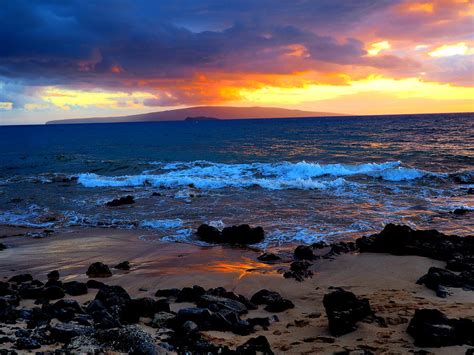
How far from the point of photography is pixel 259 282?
7.98 metres

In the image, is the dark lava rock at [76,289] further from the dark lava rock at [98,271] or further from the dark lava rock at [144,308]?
the dark lava rock at [144,308]

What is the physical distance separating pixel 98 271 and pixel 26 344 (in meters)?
4.25

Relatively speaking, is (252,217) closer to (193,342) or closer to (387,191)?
(387,191)

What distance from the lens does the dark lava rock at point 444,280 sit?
7.10 meters

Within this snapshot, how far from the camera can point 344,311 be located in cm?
540

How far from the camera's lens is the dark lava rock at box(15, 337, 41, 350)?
4535 millimetres

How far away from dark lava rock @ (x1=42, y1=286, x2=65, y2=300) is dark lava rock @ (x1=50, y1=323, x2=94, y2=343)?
2111 mm

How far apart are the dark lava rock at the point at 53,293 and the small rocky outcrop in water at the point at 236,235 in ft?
17.2

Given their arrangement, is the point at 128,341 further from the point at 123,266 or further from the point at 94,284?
the point at 123,266

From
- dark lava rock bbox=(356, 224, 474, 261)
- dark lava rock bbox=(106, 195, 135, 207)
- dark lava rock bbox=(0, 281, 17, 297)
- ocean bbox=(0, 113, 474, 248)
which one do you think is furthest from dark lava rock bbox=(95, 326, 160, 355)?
dark lava rock bbox=(106, 195, 135, 207)

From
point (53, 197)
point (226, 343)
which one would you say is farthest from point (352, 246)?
point (53, 197)

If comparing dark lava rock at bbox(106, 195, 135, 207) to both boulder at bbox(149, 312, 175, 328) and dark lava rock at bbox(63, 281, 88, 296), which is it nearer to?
dark lava rock at bbox(63, 281, 88, 296)

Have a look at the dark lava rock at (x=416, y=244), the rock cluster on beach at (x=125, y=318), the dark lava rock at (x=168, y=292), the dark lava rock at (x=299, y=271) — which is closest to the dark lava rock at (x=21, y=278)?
the rock cluster on beach at (x=125, y=318)

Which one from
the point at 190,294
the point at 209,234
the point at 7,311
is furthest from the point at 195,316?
the point at 209,234
